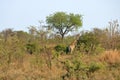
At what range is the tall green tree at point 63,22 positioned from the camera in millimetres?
38812

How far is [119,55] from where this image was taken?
12.2 metres

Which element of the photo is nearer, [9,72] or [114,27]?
[9,72]

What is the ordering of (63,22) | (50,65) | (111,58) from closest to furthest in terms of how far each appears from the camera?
(50,65) < (111,58) < (63,22)

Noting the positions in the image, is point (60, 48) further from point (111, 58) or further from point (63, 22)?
point (63, 22)

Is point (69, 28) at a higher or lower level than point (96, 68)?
higher

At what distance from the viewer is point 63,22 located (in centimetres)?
3922

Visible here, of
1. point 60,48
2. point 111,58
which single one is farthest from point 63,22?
point 111,58

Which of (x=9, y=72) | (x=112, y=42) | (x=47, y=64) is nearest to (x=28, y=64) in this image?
(x=47, y=64)

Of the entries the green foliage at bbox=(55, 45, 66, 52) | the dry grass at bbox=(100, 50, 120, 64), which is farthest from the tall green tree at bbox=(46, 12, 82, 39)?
the dry grass at bbox=(100, 50, 120, 64)

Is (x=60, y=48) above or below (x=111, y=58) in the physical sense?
above

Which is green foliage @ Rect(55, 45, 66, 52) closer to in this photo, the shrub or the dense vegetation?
the dense vegetation

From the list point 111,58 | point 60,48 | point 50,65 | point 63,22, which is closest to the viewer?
point 50,65

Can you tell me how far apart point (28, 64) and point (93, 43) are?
610 cm

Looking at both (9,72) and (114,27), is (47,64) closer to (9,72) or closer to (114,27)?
(9,72)
